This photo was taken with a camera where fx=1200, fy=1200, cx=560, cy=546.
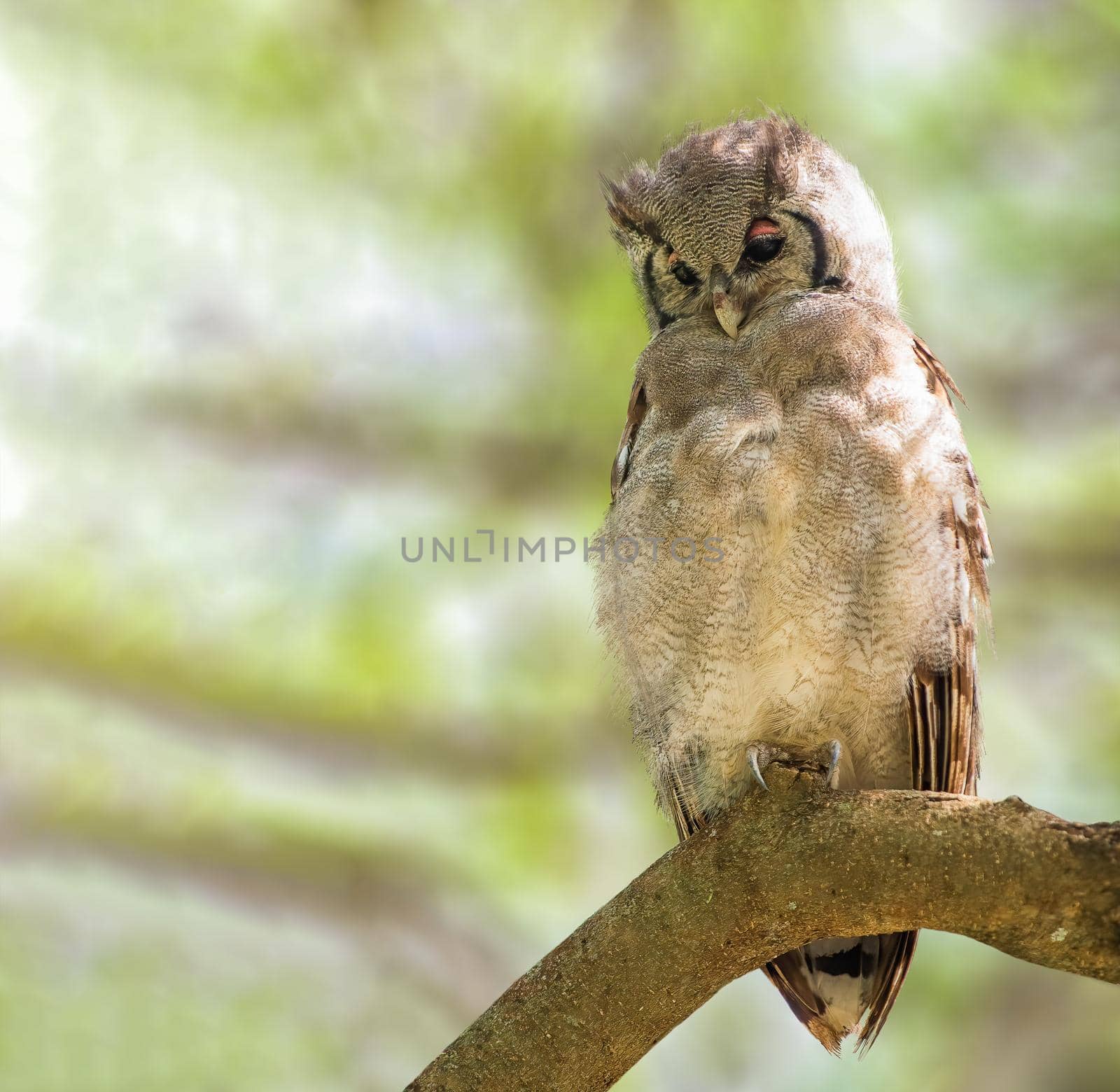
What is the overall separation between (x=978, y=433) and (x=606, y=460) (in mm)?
1690

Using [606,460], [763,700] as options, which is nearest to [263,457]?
[606,460]

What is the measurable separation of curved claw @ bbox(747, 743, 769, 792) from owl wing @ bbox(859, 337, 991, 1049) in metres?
0.36

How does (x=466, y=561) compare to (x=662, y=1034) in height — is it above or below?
above

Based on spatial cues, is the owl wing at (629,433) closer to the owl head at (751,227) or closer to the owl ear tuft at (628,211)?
the owl head at (751,227)

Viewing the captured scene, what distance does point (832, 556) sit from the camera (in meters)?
2.67

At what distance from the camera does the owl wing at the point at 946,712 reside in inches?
110

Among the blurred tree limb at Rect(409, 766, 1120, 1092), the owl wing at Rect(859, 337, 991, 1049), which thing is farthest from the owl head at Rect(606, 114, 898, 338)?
the blurred tree limb at Rect(409, 766, 1120, 1092)

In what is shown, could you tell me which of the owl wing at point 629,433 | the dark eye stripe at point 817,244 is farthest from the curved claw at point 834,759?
the dark eye stripe at point 817,244

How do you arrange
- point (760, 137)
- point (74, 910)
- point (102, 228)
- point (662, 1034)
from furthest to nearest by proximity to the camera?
point (102, 228) < point (74, 910) < point (760, 137) < point (662, 1034)

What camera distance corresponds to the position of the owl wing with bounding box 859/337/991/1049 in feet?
9.18

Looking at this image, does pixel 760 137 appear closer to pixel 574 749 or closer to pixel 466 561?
pixel 466 561

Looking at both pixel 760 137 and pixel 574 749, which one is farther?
pixel 574 749

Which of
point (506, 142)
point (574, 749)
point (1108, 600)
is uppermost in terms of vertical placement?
point (506, 142)

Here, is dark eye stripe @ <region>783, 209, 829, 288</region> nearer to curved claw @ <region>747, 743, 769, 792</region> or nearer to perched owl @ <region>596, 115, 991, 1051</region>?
perched owl @ <region>596, 115, 991, 1051</region>
